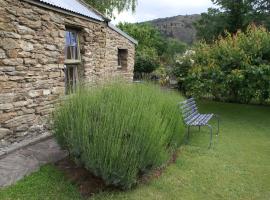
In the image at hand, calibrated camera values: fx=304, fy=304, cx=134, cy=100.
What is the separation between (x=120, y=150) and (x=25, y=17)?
2967mm

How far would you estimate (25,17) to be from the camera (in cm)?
521

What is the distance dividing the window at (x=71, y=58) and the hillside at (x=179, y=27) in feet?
113

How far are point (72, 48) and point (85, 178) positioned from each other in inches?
143

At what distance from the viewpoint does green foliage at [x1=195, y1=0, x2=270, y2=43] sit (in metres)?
22.9

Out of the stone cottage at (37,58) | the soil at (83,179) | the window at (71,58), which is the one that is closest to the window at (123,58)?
the stone cottage at (37,58)

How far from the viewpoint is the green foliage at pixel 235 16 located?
22.9 meters

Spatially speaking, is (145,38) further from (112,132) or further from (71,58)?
(112,132)

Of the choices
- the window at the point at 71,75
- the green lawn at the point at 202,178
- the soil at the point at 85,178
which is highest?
the window at the point at 71,75

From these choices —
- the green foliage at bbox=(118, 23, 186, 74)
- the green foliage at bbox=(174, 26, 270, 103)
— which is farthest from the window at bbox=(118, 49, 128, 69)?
the green foliage at bbox=(118, 23, 186, 74)

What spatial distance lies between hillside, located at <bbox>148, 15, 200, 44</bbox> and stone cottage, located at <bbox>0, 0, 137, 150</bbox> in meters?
34.5

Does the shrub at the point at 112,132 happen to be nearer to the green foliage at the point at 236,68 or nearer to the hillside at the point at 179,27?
the green foliage at the point at 236,68

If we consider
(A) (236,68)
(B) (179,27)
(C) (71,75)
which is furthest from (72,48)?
(B) (179,27)

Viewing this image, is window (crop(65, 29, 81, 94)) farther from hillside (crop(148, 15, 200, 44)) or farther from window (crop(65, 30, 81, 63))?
hillside (crop(148, 15, 200, 44))

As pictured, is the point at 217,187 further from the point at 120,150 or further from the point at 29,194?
the point at 29,194
